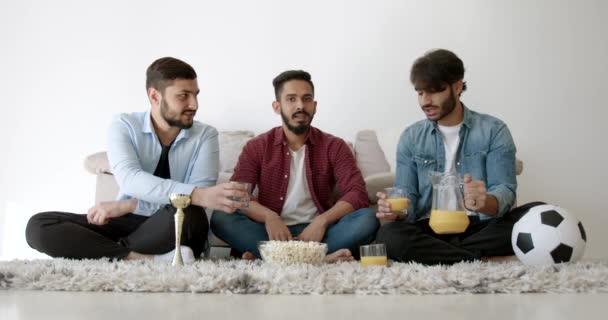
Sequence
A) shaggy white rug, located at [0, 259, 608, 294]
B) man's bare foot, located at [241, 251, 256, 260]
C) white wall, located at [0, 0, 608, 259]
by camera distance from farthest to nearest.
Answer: white wall, located at [0, 0, 608, 259], man's bare foot, located at [241, 251, 256, 260], shaggy white rug, located at [0, 259, 608, 294]

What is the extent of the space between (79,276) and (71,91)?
7.89ft

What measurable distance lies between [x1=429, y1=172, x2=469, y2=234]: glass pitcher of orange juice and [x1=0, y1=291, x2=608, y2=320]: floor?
23.7 inches

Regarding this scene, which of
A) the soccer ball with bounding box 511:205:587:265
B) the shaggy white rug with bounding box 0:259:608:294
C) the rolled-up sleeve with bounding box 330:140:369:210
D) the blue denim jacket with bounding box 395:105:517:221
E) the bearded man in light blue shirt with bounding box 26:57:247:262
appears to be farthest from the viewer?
the rolled-up sleeve with bounding box 330:140:369:210

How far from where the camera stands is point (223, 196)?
2.03 meters

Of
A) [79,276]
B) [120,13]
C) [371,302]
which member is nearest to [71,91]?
[120,13]

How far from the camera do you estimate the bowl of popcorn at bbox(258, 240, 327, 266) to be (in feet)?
6.77

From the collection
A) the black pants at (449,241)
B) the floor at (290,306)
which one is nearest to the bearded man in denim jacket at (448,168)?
the black pants at (449,241)

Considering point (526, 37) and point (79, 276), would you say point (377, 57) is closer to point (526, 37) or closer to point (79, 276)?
point (526, 37)

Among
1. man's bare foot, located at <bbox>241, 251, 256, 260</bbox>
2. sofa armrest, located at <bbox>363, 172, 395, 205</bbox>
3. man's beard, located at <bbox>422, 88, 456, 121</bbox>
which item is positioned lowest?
man's bare foot, located at <bbox>241, 251, 256, 260</bbox>

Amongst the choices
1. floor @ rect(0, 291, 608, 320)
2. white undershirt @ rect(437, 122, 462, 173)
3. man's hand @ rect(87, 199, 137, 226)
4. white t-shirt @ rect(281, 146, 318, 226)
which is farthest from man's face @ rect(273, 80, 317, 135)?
floor @ rect(0, 291, 608, 320)

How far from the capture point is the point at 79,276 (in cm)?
161

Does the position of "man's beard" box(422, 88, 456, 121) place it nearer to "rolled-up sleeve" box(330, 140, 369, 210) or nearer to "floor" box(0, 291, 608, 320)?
"rolled-up sleeve" box(330, 140, 369, 210)

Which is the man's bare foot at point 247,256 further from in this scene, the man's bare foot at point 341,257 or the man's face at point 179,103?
the man's face at point 179,103

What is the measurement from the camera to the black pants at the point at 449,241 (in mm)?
2131
